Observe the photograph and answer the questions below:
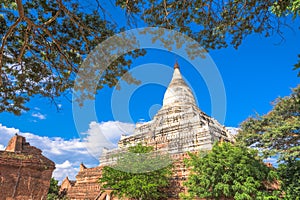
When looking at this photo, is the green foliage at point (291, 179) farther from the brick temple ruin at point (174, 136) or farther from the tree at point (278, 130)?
the brick temple ruin at point (174, 136)

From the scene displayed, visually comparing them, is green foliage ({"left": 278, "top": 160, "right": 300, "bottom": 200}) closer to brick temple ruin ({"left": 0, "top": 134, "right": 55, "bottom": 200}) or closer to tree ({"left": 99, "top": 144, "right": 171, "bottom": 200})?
tree ({"left": 99, "top": 144, "right": 171, "bottom": 200})

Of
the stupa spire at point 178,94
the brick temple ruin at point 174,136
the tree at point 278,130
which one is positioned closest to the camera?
the tree at point 278,130

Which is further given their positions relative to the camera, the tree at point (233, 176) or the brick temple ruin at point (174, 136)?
the brick temple ruin at point (174, 136)

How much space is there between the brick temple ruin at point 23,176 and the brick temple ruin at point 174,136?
9.22m

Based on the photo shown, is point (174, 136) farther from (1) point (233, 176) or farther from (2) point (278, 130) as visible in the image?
(2) point (278, 130)

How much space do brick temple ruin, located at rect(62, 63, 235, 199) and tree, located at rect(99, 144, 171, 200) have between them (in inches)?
54.8

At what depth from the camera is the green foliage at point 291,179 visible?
960 cm

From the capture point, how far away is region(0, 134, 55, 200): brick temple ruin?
219 inches

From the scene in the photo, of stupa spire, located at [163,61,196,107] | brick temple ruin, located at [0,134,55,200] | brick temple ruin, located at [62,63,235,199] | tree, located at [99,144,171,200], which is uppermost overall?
stupa spire, located at [163,61,196,107]

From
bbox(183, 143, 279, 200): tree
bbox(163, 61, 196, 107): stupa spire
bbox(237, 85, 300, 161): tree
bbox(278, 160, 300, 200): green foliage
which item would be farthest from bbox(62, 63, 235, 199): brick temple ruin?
bbox(278, 160, 300, 200): green foliage

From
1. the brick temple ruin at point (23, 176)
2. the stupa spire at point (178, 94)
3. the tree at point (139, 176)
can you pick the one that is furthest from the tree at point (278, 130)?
the stupa spire at point (178, 94)

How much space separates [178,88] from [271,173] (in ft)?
53.9

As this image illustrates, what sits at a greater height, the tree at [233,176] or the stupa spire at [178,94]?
the stupa spire at [178,94]

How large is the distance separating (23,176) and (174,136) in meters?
15.7
